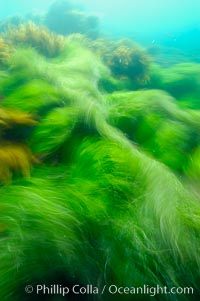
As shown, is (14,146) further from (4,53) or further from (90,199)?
(4,53)

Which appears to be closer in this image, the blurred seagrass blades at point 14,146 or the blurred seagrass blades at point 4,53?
the blurred seagrass blades at point 14,146

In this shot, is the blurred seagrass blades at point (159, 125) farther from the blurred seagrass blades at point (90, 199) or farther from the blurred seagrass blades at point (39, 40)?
the blurred seagrass blades at point (39, 40)

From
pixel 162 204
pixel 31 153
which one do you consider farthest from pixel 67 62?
pixel 162 204

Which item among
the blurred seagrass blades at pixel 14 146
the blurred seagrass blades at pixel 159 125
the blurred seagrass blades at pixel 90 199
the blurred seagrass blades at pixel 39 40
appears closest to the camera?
the blurred seagrass blades at pixel 90 199

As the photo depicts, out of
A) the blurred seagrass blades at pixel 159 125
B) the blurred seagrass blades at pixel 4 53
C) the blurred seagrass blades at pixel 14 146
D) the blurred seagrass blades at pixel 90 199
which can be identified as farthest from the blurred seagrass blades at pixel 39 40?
the blurred seagrass blades at pixel 14 146

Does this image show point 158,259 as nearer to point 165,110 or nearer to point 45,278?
point 45,278

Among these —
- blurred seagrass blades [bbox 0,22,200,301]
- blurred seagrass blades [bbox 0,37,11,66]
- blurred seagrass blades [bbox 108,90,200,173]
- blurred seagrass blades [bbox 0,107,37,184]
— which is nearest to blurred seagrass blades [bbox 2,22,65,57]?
blurred seagrass blades [bbox 0,37,11,66]

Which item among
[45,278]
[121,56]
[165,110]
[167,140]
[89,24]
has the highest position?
[89,24]

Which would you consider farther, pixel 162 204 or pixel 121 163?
pixel 121 163

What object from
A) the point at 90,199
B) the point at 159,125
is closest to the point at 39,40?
the point at 159,125

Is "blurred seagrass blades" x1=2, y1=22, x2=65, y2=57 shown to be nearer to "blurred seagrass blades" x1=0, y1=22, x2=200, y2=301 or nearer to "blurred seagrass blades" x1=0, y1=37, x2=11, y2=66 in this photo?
"blurred seagrass blades" x1=0, y1=37, x2=11, y2=66

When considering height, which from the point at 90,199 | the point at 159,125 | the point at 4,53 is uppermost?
the point at 4,53
